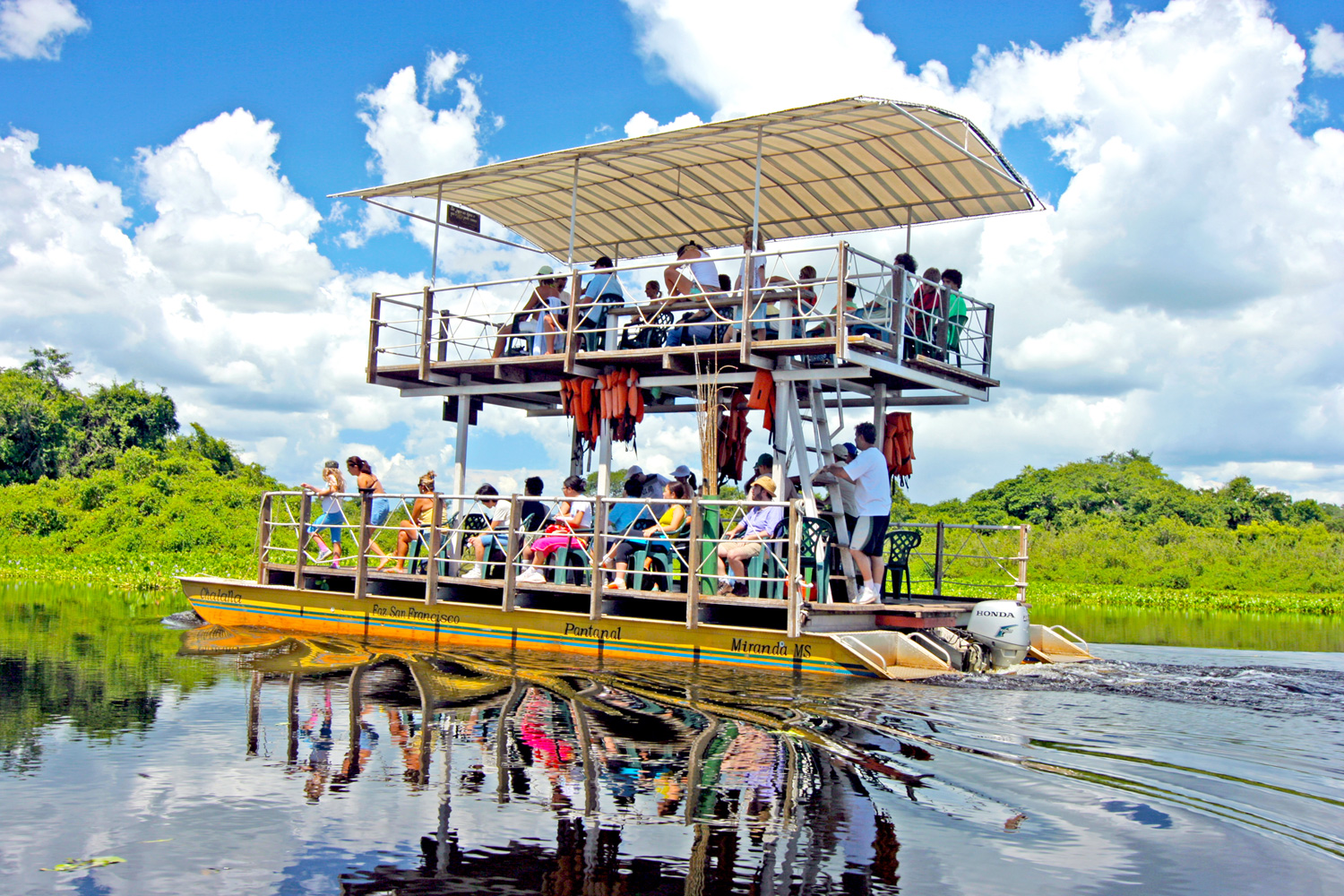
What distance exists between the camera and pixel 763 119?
11.4 m

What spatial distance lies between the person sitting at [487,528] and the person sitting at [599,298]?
224 centimetres

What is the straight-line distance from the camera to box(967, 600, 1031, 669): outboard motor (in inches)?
454

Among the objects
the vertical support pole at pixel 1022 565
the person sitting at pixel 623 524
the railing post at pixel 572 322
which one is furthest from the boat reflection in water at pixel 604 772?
the railing post at pixel 572 322

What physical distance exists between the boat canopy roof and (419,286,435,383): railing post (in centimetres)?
147

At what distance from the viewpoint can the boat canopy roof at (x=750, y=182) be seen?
1189 centimetres

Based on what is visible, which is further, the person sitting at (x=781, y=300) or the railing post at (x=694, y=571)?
the person sitting at (x=781, y=300)

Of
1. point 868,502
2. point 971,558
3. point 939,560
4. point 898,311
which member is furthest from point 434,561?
point 971,558

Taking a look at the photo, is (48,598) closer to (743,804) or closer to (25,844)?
(25,844)

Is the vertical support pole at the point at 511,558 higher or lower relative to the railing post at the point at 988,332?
lower

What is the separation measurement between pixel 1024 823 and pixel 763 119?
7.64 meters

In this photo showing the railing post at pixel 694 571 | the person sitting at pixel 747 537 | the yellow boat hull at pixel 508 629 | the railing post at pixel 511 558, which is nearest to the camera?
the yellow boat hull at pixel 508 629

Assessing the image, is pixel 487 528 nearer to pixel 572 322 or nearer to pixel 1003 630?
pixel 572 322

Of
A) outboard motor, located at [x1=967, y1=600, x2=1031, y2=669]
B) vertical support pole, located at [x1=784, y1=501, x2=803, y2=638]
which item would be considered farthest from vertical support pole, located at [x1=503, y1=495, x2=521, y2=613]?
outboard motor, located at [x1=967, y1=600, x2=1031, y2=669]

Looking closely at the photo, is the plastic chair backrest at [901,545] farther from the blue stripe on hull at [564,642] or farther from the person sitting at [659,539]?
the blue stripe on hull at [564,642]
